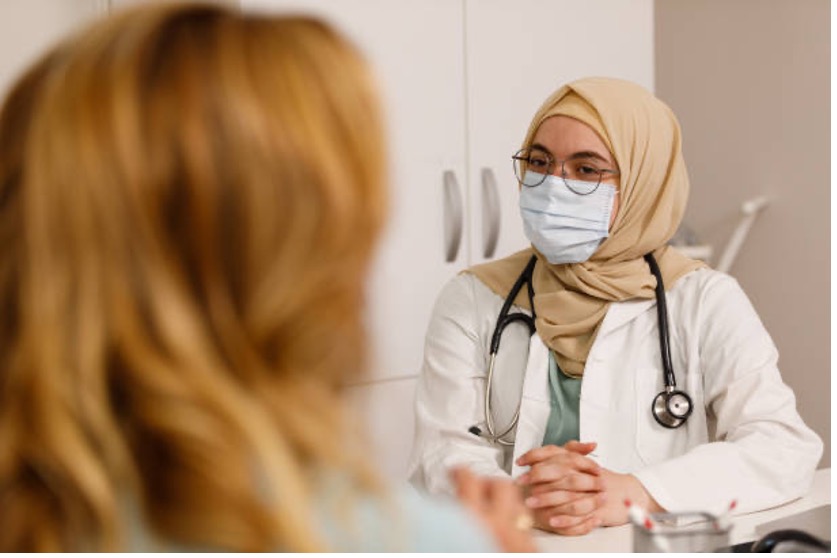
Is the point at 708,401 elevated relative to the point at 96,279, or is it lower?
lower

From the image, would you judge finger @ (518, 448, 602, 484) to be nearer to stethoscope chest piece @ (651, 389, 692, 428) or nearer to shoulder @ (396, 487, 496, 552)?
A: stethoscope chest piece @ (651, 389, 692, 428)

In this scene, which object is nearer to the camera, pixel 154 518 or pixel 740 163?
pixel 154 518

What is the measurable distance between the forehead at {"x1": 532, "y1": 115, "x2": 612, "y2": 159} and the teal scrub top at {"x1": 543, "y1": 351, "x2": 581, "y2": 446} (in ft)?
1.20

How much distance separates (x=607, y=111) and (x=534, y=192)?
0.19 meters

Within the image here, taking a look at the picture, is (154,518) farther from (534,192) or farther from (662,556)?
(534,192)

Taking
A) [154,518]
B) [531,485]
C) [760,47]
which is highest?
[760,47]

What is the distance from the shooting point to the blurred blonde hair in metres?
0.64

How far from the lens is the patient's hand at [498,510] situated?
95cm

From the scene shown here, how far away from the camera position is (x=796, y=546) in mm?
1176

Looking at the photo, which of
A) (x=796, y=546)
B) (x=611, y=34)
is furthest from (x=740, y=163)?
(x=796, y=546)

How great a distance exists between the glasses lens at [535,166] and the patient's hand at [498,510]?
898 mm

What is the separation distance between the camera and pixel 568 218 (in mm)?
1825

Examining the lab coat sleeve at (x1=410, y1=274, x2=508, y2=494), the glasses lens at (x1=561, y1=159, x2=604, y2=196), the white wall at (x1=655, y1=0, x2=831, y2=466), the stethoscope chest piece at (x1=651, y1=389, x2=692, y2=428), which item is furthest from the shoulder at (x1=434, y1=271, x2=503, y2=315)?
the white wall at (x1=655, y1=0, x2=831, y2=466)

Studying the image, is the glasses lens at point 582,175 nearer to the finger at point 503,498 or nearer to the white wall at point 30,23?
the finger at point 503,498
